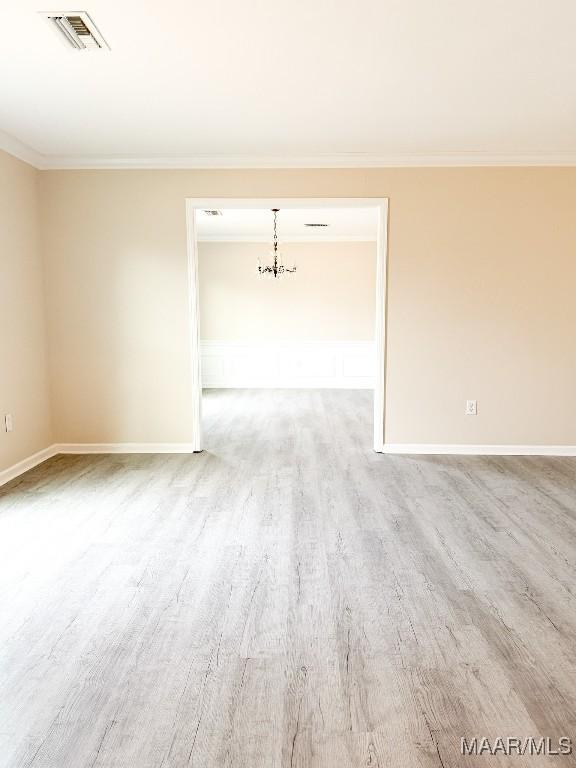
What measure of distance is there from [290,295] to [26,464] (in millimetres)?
5444

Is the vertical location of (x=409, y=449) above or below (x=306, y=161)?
below

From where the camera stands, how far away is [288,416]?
22.1 feet

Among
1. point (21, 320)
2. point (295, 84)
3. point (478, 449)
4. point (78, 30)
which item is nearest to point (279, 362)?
point (478, 449)

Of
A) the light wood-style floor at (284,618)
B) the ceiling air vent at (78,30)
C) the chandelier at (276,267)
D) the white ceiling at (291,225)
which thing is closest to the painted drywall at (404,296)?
the light wood-style floor at (284,618)

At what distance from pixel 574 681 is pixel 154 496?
2796mm

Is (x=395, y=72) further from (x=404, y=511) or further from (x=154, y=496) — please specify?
(x=154, y=496)

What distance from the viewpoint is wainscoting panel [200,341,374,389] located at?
902cm

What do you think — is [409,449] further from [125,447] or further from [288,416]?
[125,447]

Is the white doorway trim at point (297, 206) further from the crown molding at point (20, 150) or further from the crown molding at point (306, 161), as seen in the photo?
the crown molding at point (20, 150)

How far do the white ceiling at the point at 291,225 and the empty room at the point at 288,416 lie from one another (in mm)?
245

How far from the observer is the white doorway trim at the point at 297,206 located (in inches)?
187

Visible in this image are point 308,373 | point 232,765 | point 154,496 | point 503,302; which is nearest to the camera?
point 232,765

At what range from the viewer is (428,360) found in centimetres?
489

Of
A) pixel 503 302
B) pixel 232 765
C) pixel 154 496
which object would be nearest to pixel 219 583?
pixel 232 765
